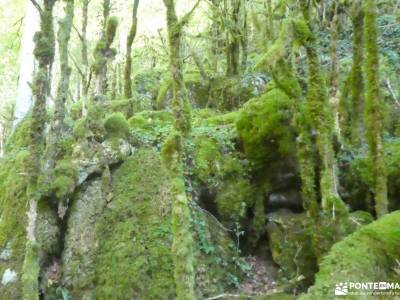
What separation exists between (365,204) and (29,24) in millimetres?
8399

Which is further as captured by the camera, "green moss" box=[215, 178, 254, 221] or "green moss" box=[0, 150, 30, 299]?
"green moss" box=[215, 178, 254, 221]

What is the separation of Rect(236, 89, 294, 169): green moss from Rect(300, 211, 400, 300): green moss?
269cm

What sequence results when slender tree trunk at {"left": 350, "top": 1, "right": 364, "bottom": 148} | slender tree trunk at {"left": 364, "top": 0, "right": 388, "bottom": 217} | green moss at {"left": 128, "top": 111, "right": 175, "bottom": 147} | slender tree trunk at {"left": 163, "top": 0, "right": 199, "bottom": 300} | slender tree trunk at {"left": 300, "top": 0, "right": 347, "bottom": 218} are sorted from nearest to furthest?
slender tree trunk at {"left": 163, "top": 0, "right": 199, "bottom": 300} < slender tree trunk at {"left": 300, "top": 0, "right": 347, "bottom": 218} < slender tree trunk at {"left": 364, "top": 0, "right": 388, "bottom": 217} < slender tree trunk at {"left": 350, "top": 1, "right": 364, "bottom": 148} < green moss at {"left": 128, "top": 111, "right": 175, "bottom": 147}

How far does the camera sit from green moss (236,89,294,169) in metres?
6.83

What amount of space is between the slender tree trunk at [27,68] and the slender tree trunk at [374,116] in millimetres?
7257

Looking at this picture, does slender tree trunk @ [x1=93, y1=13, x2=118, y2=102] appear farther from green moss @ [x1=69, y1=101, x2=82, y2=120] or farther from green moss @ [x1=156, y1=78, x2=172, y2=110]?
green moss @ [x1=156, y1=78, x2=172, y2=110]

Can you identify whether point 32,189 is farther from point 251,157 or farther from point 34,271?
point 251,157

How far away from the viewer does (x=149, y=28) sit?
16219 millimetres

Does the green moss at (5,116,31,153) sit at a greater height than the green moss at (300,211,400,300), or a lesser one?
greater

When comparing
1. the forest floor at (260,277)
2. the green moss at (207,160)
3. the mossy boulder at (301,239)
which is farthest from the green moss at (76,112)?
the forest floor at (260,277)

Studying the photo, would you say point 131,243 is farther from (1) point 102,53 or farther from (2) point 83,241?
(1) point 102,53

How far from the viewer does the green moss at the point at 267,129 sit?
6.83 m

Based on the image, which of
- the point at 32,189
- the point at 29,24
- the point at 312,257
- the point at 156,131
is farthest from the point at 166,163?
the point at 29,24

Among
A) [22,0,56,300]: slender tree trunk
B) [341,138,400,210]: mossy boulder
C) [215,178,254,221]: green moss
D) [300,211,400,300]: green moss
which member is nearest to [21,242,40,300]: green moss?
[22,0,56,300]: slender tree trunk
